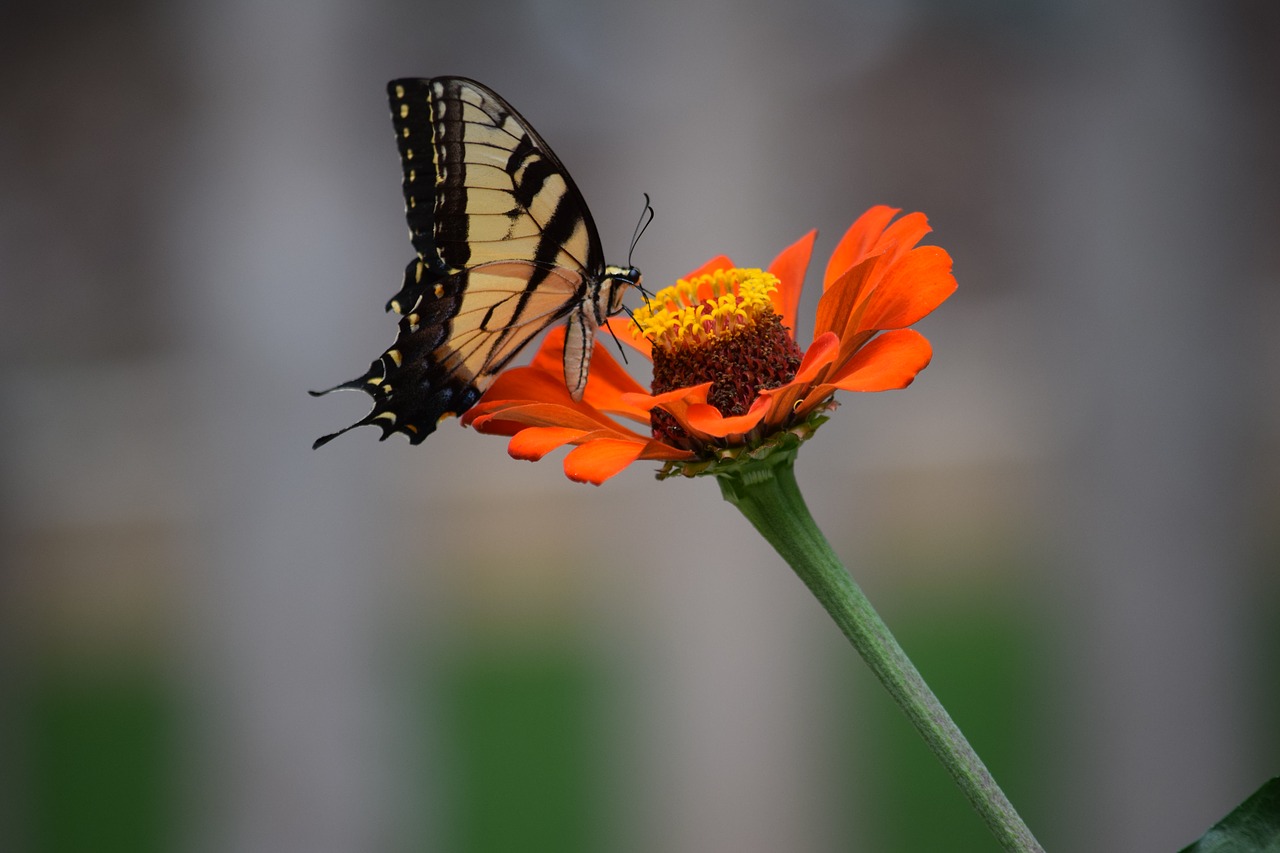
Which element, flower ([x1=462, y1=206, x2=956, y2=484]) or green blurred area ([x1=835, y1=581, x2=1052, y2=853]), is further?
green blurred area ([x1=835, y1=581, x2=1052, y2=853])

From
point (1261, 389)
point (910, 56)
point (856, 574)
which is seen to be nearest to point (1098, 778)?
point (856, 574)

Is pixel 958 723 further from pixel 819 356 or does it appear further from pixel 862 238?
Answer: pixel 819 356

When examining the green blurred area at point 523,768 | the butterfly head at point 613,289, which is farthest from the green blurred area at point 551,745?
the butterfly head at point 613,289

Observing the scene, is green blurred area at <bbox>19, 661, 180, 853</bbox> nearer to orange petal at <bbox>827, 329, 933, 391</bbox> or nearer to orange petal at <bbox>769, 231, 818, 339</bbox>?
orange petal at <bbox>769, 231, 818, 339</bbox>

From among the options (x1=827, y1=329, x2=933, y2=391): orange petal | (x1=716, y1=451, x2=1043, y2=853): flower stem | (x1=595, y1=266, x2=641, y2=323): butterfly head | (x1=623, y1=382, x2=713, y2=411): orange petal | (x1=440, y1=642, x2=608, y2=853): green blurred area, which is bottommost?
(x1=440, y1=642, x2=608, y2=853): green blurred area

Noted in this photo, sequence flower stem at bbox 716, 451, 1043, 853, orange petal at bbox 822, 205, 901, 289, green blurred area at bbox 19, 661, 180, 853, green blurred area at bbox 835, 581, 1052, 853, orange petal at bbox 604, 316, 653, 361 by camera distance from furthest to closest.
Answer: green blurred area at bbox 19, 661, 180, 853
green blurred area at bbox 835, 581, 1052, 853
orange petal at bbox 604, 316, 653, 361
orange petal at bbox 822, 205, 901, 289
flower stem at bbox 716, 451, 1043, 853

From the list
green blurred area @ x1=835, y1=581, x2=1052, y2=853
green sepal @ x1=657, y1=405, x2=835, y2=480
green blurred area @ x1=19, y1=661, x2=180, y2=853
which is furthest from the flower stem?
green blurred area @ x1=19, y1=661, x2=180, y2=853
